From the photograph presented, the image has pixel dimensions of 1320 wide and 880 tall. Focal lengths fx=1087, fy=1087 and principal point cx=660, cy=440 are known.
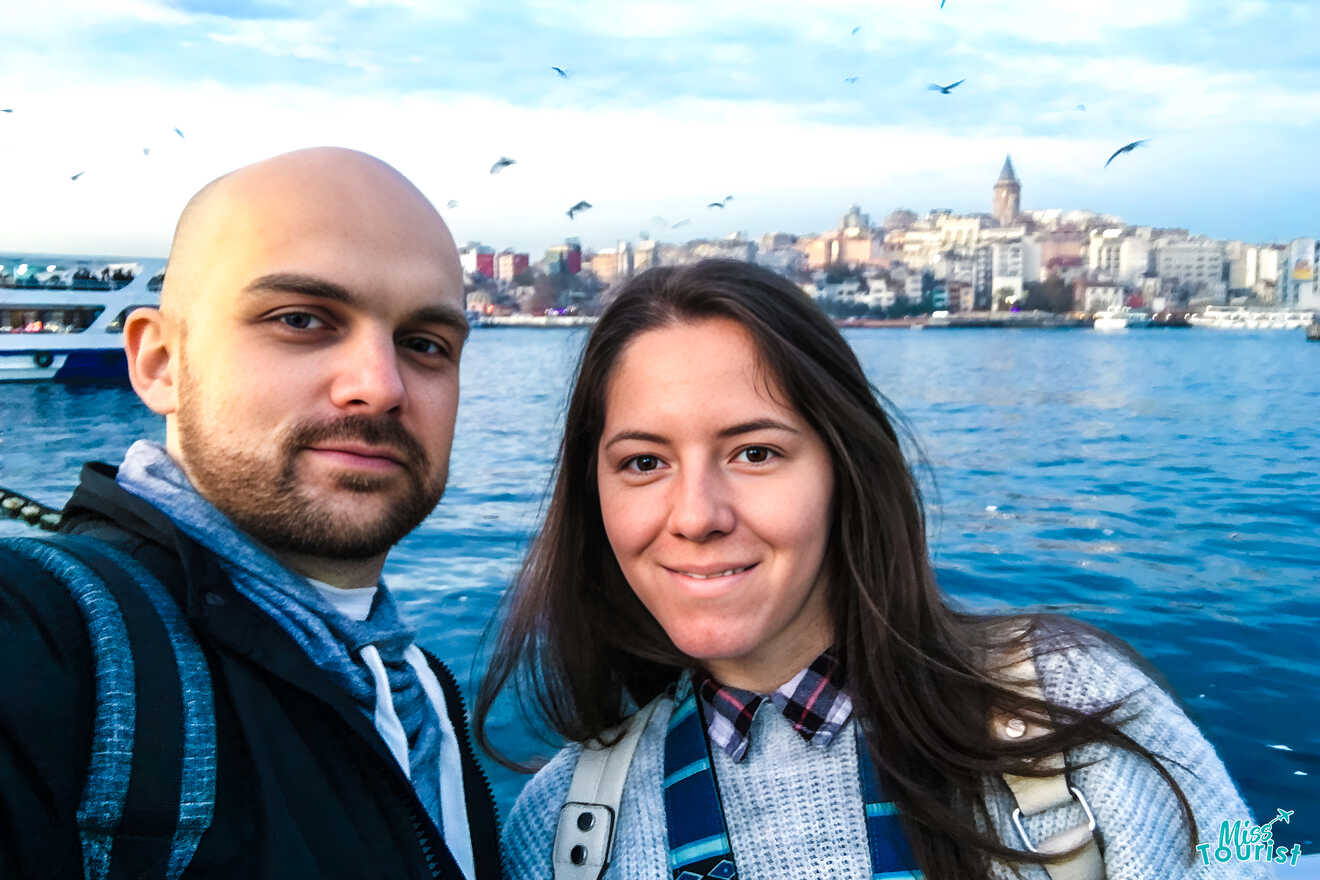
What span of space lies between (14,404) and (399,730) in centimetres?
3163

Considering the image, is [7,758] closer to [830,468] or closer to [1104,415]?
[830,468]

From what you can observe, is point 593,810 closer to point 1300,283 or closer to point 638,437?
point 638,437

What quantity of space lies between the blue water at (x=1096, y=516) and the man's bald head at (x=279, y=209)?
68 cm

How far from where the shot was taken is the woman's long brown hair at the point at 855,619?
5.81 feet

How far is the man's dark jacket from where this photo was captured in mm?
1070

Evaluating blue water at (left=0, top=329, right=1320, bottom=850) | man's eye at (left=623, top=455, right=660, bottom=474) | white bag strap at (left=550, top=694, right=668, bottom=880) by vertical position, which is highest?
man's eye at (left=623, top=455, right=660, bottom=474)

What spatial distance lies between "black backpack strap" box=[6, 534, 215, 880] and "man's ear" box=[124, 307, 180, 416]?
50cm

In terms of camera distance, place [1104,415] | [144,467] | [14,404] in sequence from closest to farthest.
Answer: [144,467]
[1104,415]
[14,404]

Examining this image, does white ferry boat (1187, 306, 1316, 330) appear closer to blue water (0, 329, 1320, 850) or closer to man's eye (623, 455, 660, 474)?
blue water (0, 329, 1320, 850)

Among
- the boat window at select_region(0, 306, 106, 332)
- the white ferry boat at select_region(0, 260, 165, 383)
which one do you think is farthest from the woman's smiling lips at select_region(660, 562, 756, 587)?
the boat window at select_region(0, 306, 106, 332)

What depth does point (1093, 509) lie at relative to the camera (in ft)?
42.7

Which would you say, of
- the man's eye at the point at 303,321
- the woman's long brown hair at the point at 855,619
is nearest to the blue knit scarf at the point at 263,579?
the man's eye at the point at 303,321

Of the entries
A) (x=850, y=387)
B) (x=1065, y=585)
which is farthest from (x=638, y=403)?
(x=1065, y=585)

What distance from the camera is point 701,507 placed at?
1794 mm
